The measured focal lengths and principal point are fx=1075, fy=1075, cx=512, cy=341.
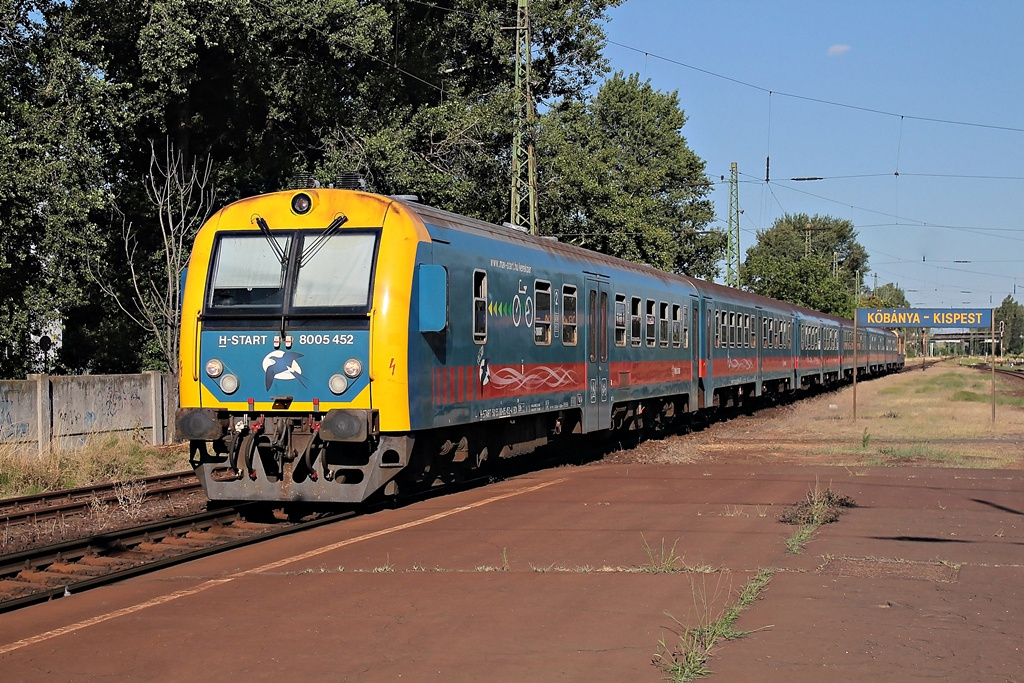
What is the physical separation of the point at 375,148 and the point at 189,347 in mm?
17579

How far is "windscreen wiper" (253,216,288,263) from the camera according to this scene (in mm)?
11227

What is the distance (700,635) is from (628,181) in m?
45.6

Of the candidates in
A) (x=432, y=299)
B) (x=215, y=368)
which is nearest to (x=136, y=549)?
(x=215, y=368)

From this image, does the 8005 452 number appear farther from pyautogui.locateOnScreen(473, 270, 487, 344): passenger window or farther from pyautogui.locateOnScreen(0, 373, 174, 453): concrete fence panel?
pyautogui.locateOnScreen(0, 373, 174, 453): concrete fence panel

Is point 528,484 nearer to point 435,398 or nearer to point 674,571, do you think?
point 435,398

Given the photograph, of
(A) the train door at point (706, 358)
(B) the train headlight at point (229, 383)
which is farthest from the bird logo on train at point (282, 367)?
(A) the train door at point (706, 358)

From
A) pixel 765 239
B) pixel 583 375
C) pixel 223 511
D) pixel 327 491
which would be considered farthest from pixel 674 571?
pixel 765 239

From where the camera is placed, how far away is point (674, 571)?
26.3 ft

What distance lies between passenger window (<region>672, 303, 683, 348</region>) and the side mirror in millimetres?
11749

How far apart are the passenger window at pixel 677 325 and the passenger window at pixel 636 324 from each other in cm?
254

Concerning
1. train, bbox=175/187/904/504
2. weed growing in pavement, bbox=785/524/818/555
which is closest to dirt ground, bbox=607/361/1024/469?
train, bbox=175/187/904/504

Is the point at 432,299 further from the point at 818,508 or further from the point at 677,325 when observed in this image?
the point at 677,325

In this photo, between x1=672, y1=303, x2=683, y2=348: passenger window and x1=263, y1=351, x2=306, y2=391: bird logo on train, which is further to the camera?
x1=672, y1=303, x2=683, y2=348: passenger window

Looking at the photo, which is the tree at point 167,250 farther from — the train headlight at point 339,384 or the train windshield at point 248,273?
the train headlight at point 339,384
